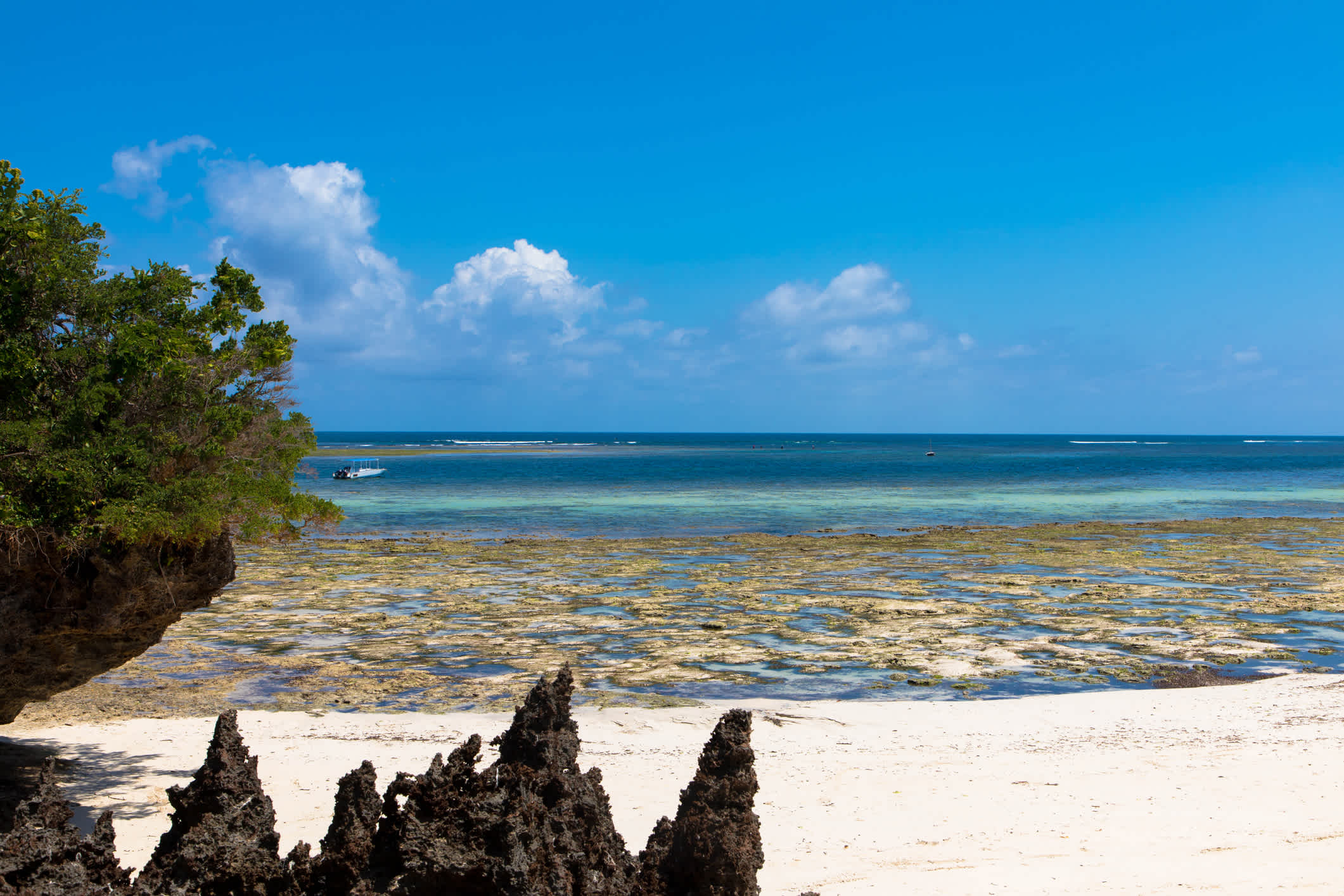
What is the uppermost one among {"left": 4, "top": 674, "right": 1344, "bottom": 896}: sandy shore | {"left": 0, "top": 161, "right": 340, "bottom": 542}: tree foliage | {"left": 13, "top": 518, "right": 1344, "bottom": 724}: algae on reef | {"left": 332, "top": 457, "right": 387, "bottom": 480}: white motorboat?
{"left": 0, "top": 161, "right": 340, "bottom": 542}: tree foliage

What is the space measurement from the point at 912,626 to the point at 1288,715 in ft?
25.7

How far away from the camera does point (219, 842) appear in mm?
4367

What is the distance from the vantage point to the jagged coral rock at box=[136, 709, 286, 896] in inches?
168

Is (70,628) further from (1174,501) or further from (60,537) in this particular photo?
(1174,501)

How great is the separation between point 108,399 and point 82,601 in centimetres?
169

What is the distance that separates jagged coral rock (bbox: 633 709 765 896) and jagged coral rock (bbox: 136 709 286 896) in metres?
1.69

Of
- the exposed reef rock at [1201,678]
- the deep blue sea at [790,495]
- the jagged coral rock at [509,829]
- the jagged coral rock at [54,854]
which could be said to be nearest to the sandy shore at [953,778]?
the exposed reef rock at [1201,678]

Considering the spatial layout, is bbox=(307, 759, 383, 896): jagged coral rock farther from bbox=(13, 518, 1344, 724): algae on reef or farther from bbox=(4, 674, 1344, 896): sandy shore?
bbox=(13, 518, 1344, 724): algae on reef

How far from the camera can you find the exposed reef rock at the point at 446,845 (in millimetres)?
4129

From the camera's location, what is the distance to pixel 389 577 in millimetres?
25797

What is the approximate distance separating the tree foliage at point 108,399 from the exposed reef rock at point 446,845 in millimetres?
2992

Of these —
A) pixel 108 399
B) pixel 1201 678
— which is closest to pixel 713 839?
pixel 108 399

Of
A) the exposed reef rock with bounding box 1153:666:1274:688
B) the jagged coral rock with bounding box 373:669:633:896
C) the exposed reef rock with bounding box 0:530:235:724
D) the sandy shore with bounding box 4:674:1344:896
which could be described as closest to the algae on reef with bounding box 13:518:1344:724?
the exposed reef rock with bounding box 1153:666:1274:688

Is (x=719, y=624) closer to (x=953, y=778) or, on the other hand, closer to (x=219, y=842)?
(x=953, y=778)
